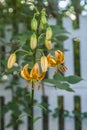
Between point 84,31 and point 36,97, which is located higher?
point 84,31

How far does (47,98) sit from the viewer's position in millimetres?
3914

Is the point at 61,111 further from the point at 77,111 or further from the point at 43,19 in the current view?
the point at 43,19

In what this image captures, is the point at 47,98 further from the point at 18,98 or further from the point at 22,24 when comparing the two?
the point at 22,24

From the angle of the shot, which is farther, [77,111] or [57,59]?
[77,111]

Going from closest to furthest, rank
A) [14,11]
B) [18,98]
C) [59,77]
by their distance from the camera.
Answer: [59,77] → [18,98] → [14,11]

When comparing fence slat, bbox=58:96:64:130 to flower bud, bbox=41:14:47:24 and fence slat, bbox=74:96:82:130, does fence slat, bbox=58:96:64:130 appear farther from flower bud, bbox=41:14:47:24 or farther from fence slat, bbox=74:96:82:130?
flower bud, bbox=41:14:47:24

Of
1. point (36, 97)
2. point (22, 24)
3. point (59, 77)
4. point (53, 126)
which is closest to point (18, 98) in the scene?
point (36, 97)

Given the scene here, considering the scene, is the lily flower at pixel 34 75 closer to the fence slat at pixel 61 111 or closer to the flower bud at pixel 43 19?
the flower bud at pixel 43 19

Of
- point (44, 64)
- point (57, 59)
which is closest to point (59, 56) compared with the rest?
point (57, 59)

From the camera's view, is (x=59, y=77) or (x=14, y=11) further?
(x=14, y=11)

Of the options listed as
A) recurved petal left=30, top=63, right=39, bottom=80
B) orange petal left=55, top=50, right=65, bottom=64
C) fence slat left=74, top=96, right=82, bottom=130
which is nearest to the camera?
recurved petal left=30, top=63, right=39, bottom=80

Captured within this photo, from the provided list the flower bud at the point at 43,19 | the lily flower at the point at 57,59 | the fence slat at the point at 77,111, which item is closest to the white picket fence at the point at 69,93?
the fence slat at the point at 77,111

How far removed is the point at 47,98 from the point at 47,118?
0.19m

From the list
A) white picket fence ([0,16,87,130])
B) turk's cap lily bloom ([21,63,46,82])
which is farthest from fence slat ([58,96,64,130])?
turk's cap lily bloom ([21,63,46,82])
